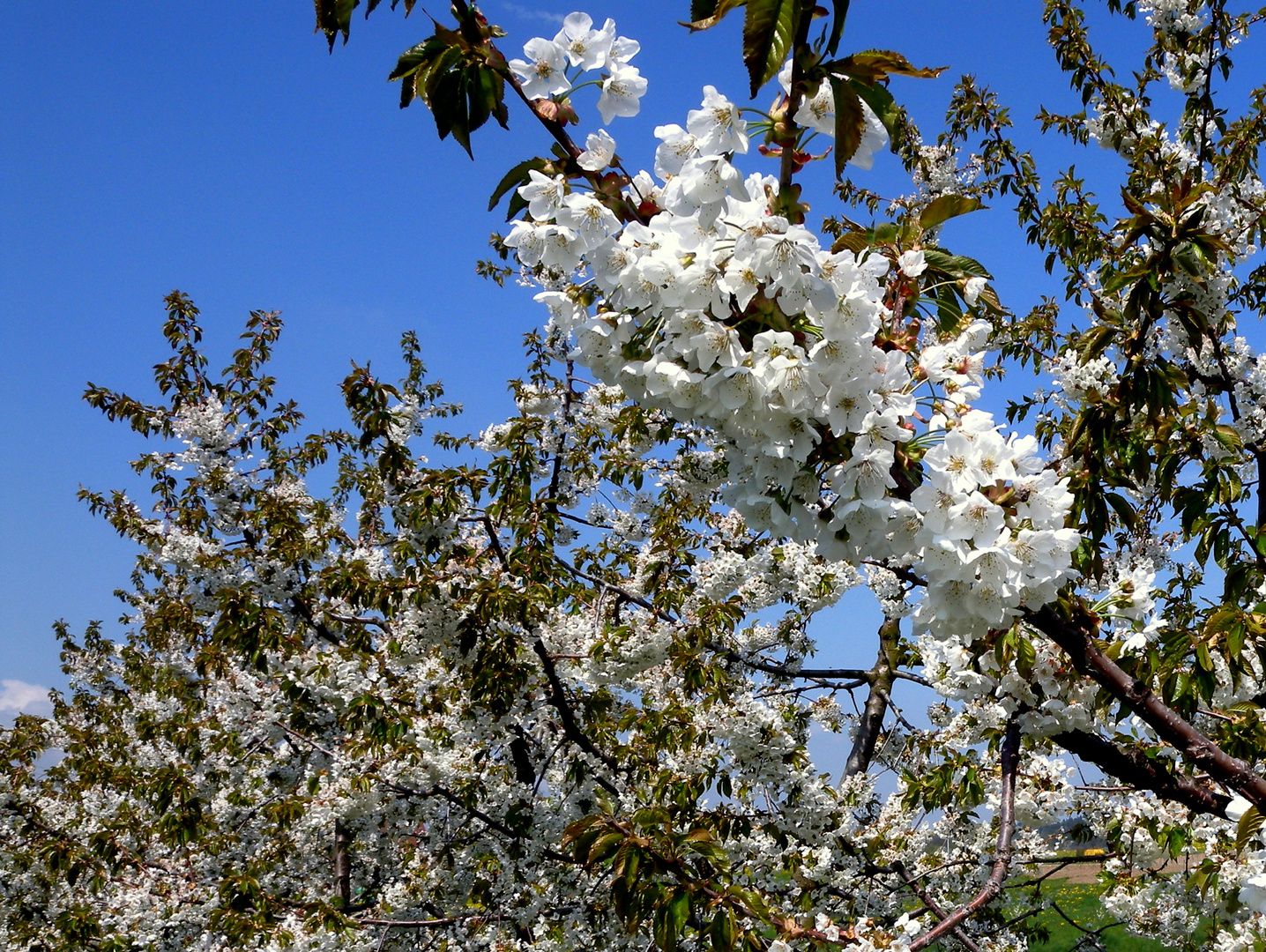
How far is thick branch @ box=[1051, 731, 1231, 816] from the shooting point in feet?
6.43

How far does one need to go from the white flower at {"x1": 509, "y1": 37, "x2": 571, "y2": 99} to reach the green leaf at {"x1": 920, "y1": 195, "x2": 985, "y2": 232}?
725mm

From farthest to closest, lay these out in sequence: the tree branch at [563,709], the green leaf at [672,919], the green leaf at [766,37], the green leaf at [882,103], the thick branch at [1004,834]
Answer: the tree branch at [563,709] → the thick branch at [1004,834] → the green leaf at [672,919] → the green leaf at [882,103] → the green leaf at [766,37]

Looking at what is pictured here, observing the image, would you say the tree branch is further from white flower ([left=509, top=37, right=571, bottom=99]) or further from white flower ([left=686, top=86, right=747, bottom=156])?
white flower ([left=686, top=86, right=747, bottom=156])

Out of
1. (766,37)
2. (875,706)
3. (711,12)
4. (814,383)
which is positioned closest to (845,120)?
(766,37)

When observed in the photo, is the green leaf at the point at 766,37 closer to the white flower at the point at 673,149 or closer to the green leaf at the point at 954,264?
the white flower at the point at 673,149

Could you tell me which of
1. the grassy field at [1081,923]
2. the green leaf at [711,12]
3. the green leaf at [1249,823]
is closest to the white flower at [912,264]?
the green leaf at [711,12]

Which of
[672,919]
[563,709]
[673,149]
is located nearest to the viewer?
[673,149]

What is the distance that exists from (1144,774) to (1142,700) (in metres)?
0.56

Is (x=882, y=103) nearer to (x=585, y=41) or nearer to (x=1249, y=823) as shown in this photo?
(x=585, y=41)

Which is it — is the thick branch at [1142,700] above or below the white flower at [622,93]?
below

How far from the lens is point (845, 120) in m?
1.33

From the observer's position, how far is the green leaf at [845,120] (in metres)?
1.33

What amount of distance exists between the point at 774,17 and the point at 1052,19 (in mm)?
5635

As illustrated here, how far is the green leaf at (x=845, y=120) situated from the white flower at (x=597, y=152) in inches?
16.3
